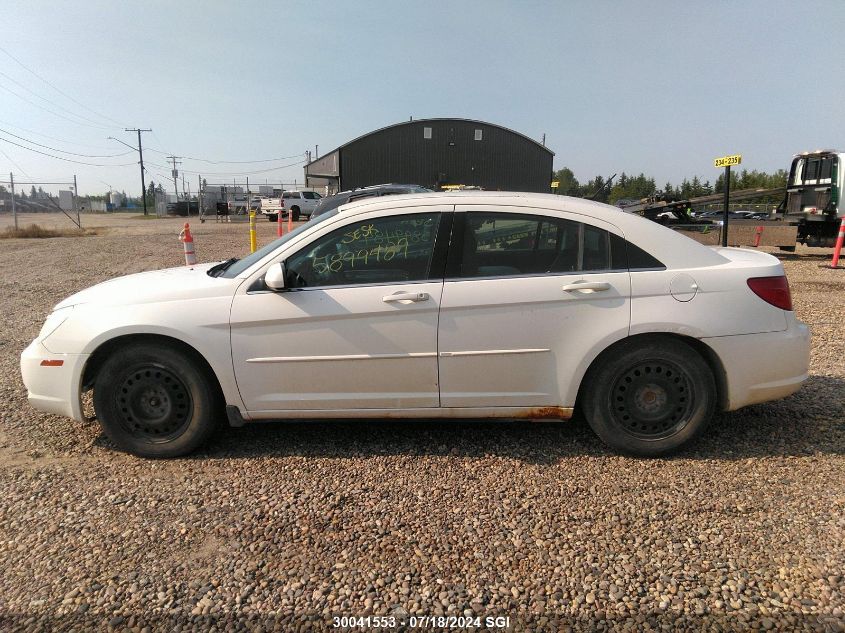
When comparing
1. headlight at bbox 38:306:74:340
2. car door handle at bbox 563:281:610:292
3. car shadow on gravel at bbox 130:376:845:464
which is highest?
car door handle at bbox 563:281:610:292

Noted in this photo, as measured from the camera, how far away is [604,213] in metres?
3.58

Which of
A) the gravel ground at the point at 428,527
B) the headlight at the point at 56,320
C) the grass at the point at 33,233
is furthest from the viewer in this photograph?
the grass at the point at 33,233

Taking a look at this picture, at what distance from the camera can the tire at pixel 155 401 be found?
3.49 meters

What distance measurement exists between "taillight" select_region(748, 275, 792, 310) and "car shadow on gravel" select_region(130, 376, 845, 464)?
96 centimetres

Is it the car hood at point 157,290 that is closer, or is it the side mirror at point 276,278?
the side mirror at point 276,278

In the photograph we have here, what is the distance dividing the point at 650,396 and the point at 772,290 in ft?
3.19

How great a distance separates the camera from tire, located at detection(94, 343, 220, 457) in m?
3.49

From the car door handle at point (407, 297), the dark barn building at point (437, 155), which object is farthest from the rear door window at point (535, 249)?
the dark barn building at point (437, 155)

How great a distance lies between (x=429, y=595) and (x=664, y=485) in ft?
5.30

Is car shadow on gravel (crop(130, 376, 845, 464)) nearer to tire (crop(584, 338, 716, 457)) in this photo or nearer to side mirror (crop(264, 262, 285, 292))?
tire (crop(584, 338, 716, 457))

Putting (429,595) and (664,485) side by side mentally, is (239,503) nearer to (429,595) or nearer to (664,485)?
(429,595)

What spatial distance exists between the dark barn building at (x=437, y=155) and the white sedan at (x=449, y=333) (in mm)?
38776

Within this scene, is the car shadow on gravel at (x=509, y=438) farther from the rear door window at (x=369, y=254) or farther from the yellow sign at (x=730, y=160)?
the yellow sign at (x=730, y=160)

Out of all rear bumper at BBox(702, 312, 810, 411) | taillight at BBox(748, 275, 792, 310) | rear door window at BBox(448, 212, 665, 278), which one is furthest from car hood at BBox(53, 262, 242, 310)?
taillight at BBox(748, 275, 792, 310)
